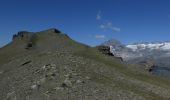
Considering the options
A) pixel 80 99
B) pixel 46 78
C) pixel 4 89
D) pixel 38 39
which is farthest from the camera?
pixel 38 39

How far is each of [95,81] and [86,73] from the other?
4.39 m

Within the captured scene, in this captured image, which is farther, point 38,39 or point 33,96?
point 38,39

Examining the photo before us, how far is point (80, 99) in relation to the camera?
4753cm

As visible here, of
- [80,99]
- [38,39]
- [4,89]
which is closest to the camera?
[80,99]

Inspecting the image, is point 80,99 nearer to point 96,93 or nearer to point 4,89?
point 96,93

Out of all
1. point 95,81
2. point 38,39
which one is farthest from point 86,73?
point 38,39

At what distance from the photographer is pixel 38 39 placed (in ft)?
636

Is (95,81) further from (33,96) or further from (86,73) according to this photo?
(33,96)

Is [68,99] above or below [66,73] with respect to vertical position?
below

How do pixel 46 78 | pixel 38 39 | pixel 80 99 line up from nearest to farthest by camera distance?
1. pixel 80 99
2. pixel 46 78
3. pixel 38 39

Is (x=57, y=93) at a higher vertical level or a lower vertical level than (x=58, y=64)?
lower

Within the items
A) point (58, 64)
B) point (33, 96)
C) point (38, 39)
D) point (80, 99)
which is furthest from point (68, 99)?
point (38, 39)

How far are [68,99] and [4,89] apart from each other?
16455 mm

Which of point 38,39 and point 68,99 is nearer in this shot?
point 68,99
